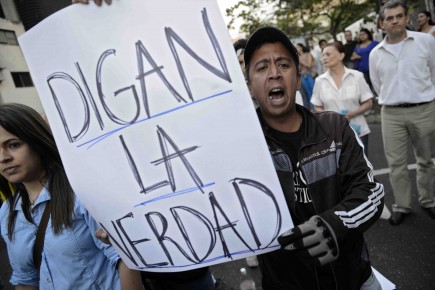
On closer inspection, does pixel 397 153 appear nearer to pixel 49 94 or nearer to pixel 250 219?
pixel 250 219

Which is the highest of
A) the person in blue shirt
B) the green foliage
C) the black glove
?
the green foliage

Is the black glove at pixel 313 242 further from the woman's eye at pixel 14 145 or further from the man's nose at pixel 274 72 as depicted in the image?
the woman's eye at pixel 14 145

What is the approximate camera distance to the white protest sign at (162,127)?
97cm

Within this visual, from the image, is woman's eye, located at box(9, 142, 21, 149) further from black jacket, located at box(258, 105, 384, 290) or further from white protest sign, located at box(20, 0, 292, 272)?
black jacket, located at box(258, 105, 384, 290)

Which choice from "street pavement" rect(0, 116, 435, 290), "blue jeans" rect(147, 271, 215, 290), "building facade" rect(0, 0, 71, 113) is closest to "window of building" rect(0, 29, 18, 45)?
"building facade" rect(0, 0, 71, 113)

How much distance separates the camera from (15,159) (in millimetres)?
1430

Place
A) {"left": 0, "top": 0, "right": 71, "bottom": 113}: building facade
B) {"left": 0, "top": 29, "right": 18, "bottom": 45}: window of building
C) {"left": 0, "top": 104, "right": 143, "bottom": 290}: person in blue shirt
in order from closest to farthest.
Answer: {"left": 0, "top": 104, "right": 143, "bottom": 290}: person in blue shirt → {"left": 0, "top": 0, "right": 71, "bottom": 113}: building facade → {"left": 0, "top": 29, "right": 18, "bottom": 45}: window of building

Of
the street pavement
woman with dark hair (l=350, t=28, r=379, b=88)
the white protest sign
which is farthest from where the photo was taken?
woman with dark hair (l=350, t=28, r=379, b=88)

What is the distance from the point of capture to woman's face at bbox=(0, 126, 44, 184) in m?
1.41

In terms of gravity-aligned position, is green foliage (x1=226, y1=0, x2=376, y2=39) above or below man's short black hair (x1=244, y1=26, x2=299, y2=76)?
above

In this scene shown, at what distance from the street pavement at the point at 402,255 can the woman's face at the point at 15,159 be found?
1824 millimetres

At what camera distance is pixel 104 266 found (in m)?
1.43

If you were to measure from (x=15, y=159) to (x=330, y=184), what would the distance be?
130 centimetres

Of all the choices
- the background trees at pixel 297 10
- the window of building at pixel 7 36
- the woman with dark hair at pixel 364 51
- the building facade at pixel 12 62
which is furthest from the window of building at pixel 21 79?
the woman with dark hair at pixel 364 51
